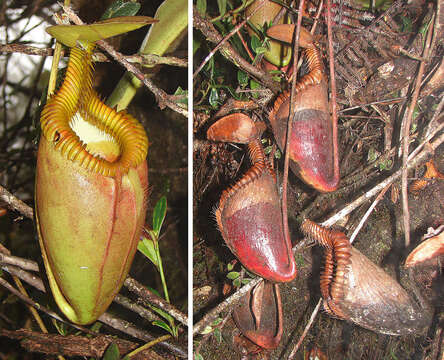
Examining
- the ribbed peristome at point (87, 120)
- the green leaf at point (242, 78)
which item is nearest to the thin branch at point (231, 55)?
the green leaf at point (242, 78)

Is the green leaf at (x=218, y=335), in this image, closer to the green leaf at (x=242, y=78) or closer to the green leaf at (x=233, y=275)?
the green leaf at (x=233, y=275)

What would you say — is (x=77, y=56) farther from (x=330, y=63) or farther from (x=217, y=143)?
(x=330, y=63)

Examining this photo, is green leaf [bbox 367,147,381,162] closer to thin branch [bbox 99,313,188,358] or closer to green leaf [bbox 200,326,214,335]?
green leaf [bbox 200,326,214,335]

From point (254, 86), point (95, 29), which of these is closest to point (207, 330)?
point (254, 86)

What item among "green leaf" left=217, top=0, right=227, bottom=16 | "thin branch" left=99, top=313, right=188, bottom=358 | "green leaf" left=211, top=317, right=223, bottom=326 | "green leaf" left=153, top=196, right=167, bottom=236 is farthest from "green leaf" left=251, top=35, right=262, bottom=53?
"thin branch" left=99, top=313, right=188, bottom=358

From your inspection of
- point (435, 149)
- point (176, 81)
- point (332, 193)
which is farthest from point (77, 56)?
point (435, 149)
